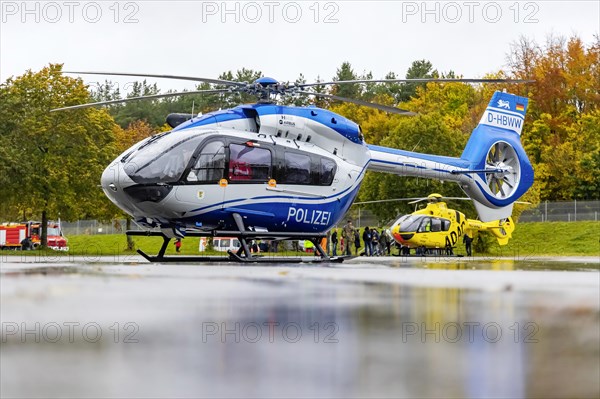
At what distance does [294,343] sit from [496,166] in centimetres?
2179

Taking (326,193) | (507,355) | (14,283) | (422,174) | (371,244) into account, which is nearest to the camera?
(507,355)

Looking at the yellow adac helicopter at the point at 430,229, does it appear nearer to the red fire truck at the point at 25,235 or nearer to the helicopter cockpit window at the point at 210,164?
the helicopter cockpit window at the point at 210,164

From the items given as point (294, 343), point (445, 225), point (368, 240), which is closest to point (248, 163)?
point (294, 343)

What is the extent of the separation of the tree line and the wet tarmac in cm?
1390

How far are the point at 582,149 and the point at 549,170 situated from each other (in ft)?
8.65

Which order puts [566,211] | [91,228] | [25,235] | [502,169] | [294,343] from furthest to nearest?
[91,228], [25,235], [566,211], [502,169], [294,343]

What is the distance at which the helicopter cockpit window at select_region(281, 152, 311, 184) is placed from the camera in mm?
18172

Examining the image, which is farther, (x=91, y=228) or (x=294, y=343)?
(x=91, y=228)

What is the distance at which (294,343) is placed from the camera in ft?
18.0

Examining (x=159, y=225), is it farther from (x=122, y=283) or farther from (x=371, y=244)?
(x=371, y=244)

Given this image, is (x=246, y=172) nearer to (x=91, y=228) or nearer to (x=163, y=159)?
(x=163, y=159)

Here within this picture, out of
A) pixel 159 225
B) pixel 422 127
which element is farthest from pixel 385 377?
pixel 422 127

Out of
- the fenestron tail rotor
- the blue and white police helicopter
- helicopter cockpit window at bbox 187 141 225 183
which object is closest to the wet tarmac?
the blue and white police helicopter

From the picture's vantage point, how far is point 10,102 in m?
40.8
